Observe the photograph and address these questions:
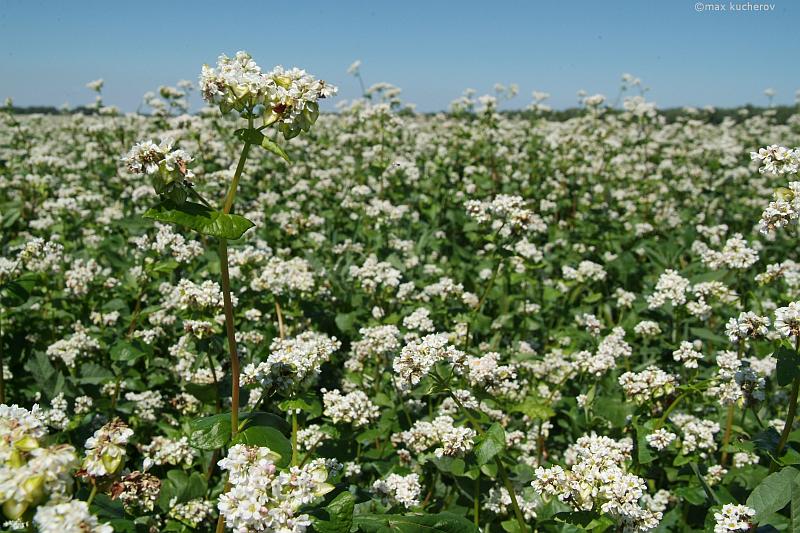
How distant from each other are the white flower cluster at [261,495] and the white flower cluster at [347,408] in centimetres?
142

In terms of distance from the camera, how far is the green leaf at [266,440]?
2234 mm

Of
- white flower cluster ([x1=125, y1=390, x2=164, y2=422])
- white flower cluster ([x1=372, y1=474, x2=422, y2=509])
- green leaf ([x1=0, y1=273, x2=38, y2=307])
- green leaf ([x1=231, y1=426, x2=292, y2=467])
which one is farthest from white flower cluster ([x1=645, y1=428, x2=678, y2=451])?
green leaf ([x1=0, y1=273, x2=38, y2=307])

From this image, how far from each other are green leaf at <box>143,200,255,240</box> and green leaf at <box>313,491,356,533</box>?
1.03 m

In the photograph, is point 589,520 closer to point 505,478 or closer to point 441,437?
point 505,478

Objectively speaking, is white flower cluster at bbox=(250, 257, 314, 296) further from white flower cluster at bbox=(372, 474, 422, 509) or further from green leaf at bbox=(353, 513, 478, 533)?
green leaf at bbox=(353, 513, 478, 533)

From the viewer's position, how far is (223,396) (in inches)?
155

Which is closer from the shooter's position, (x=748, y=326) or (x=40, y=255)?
(x=748, y=326)

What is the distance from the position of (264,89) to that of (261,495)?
141 cm

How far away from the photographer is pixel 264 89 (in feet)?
7.22

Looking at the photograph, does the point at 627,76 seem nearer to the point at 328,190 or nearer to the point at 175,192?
the point at 328,190

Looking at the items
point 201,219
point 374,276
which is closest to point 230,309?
point 201,219

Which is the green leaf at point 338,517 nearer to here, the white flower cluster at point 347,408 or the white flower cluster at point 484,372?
the white flower cluster at point 347,408

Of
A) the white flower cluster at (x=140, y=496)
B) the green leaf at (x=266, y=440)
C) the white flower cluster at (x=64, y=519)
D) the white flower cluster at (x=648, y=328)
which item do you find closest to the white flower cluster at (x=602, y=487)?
the green leaf at (x=266, y=440)

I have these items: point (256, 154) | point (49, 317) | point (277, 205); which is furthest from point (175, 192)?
point (256, 154)
